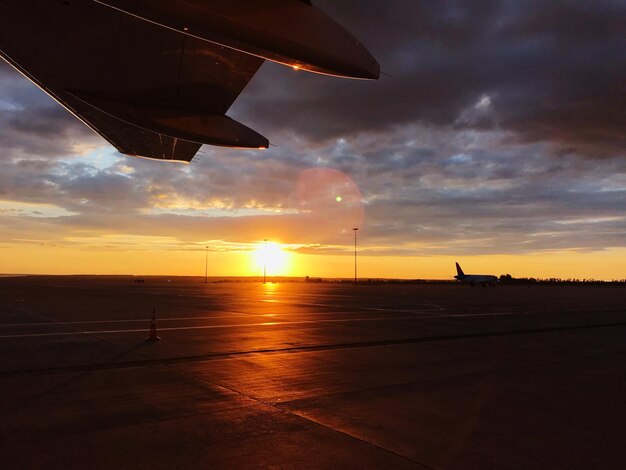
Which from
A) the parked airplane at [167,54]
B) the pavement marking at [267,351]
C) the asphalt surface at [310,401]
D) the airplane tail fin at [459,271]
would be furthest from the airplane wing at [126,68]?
the airplane tail fin at [459,271]

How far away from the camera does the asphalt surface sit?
4.81m

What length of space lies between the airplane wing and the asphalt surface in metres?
5.72

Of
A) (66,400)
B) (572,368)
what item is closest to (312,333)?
(572,368)

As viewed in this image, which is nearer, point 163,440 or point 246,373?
point 163,440

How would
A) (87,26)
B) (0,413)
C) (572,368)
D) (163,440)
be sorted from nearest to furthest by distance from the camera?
(163,440), (0,413), (87,26), (572,368)

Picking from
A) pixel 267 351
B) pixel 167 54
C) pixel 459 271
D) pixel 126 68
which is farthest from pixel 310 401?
pixel 459 271

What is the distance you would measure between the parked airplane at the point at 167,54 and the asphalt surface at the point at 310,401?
17.5 ft

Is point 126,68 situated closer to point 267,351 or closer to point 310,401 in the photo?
point 267,351

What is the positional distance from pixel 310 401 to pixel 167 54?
7370 millimetres

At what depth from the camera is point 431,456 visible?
4.77 m

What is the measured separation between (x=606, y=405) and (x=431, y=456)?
3574 mm

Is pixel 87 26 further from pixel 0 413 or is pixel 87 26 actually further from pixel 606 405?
pixel 606 405

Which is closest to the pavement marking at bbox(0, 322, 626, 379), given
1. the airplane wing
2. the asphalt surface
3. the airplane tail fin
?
the asphalt surface

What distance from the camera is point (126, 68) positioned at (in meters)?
10.2
